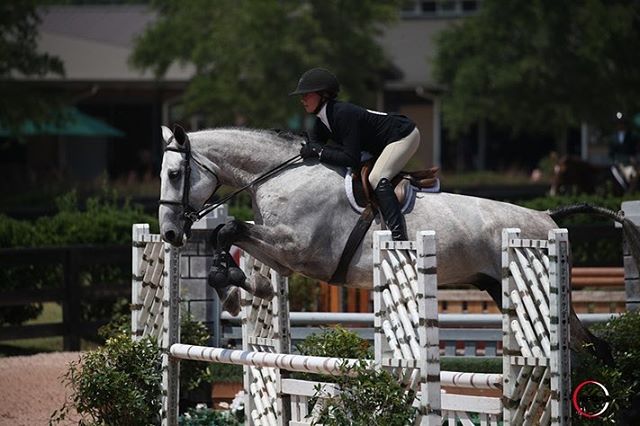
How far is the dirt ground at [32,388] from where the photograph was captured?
884 cm

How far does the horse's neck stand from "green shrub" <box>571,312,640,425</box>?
2.30 metres

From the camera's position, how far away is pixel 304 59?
29.3 m

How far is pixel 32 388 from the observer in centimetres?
985

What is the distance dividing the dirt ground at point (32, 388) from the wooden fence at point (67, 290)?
0.49m

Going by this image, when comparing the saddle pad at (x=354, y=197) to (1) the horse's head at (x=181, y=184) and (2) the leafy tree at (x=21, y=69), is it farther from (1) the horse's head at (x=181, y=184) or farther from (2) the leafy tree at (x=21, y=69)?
(2) the leafy tree at (x=21, y=69)

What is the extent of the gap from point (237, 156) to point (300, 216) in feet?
2.05

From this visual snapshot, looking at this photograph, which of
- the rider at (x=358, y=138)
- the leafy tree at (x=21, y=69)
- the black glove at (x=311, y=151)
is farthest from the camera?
the leafy tree at (x=21, y=69)

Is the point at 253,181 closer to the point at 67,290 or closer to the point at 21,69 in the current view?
the point at 67,290

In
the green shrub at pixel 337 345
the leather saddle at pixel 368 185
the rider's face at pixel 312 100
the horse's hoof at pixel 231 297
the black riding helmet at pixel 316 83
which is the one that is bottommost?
the green shrub at pixel 337 345

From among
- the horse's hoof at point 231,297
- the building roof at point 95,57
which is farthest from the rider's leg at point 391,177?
the building roof at point 95,57

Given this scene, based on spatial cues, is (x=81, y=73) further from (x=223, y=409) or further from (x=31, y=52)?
(x=223, y=409)

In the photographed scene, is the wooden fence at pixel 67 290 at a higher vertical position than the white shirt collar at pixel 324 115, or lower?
lower

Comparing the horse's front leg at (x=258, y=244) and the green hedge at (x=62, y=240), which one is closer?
the horse's front leg at (x=258, y=244)

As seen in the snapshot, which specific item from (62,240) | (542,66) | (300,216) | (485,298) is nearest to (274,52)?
(542,66)
